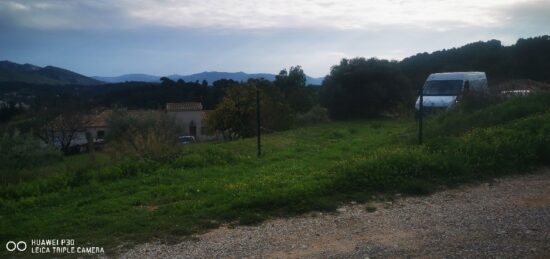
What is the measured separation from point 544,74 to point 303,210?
35484 mm

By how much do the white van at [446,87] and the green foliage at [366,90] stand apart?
292cm

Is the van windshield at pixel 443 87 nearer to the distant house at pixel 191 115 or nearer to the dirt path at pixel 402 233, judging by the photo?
the dirt path at pixel 402 233

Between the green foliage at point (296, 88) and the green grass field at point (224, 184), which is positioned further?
the green foliage at point (296, 88)

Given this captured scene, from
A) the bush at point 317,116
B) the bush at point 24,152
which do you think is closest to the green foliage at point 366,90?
the bush at point 317,116

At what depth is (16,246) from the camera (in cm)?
509

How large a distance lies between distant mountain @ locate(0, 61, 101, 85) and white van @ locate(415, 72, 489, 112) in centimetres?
5506

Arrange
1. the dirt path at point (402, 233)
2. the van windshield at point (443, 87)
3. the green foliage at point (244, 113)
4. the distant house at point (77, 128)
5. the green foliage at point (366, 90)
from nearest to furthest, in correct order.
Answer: the dirt path at point (402, 233)
the van windshield at point (443, 87)
the green foliage at point (366, 90)
the green foliage at point (244, 113)
the distant house at point (77, 128)

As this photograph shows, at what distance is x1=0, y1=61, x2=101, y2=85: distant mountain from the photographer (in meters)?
61.8

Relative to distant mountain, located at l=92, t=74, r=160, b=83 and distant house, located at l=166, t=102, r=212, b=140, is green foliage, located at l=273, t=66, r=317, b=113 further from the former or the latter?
distant mountain, located at l=92, t=74, r=160, b=83

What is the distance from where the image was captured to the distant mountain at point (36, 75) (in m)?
61.8

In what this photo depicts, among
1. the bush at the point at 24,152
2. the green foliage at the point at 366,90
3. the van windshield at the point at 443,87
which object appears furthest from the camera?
the green foliage at the point at 366,90

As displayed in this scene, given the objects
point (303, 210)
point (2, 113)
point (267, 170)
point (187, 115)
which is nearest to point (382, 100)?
point (267, 170)

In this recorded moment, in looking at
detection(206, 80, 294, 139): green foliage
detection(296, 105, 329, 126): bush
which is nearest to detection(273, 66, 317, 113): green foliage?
detection(206, 80, 294, 139): green foliage

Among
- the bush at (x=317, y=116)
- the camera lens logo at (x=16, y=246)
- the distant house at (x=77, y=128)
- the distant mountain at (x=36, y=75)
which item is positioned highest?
the distant mountain at (x=36, y=75)
